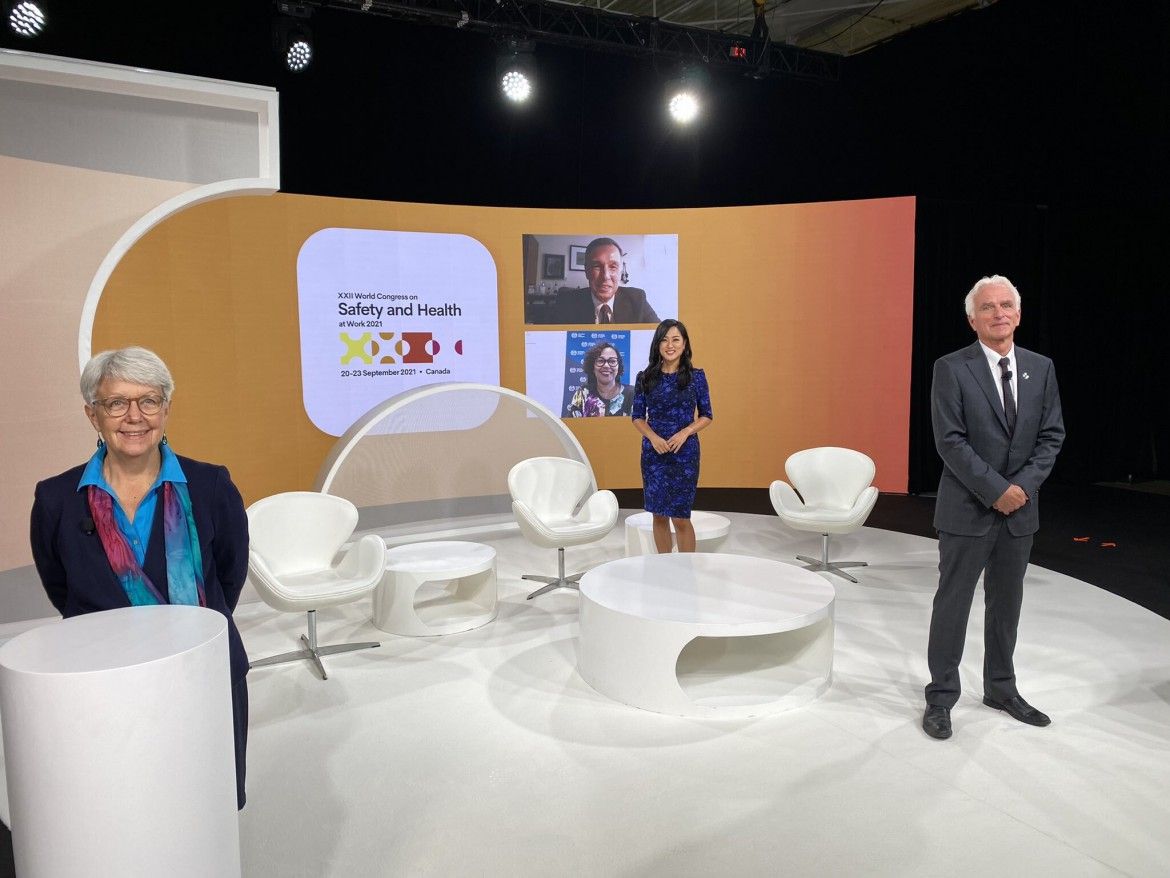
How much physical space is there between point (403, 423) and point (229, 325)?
154cm

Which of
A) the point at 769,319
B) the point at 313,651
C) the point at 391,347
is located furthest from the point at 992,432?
the point at 769,319

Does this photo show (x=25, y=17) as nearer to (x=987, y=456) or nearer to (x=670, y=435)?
(x=670, y=435)

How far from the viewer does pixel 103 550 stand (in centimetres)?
195

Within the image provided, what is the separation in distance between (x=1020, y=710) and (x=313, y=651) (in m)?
3.24

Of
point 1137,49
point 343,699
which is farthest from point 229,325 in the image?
point 1137,49

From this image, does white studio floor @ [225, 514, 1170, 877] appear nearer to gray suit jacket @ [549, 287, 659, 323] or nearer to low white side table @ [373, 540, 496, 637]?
low white side table @ [373, 540, 496, 637]

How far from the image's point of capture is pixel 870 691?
12.3ft

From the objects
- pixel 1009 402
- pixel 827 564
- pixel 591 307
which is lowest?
pixel 827 564

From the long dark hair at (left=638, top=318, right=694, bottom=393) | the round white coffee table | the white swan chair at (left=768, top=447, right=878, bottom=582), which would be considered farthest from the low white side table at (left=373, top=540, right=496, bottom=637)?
the white swan chair at (left=768, top=447, right=878, bottom=582)

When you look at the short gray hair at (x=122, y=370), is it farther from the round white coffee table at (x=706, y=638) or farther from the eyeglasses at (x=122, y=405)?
the round white coffee table at (x=706, y=638)

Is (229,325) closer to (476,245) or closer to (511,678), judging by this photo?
(476,245)

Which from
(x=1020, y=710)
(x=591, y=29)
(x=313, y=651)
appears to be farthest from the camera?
(x=591, y=29)

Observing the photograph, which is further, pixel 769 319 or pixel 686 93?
pixel 769 319

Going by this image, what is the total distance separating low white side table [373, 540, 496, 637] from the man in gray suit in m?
2.46
